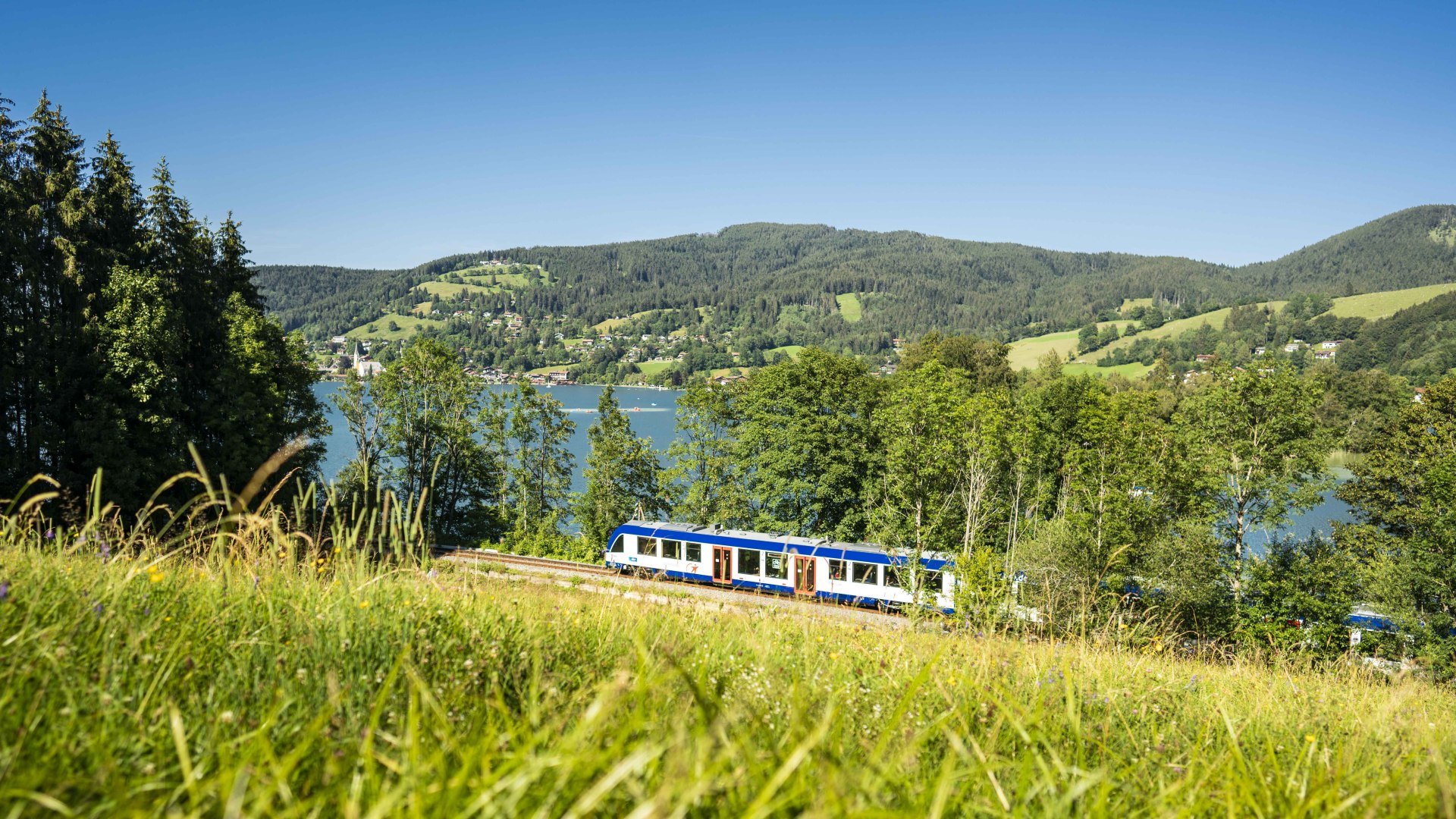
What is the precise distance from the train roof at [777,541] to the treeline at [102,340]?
10.6m

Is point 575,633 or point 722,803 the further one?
point 575,633

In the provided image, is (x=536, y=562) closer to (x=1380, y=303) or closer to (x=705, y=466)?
(x=705, y=466)

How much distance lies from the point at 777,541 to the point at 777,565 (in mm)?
792

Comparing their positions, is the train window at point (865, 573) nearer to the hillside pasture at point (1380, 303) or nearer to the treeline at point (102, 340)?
the treeline at point (102, 340)

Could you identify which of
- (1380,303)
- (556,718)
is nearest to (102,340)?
(556,718)

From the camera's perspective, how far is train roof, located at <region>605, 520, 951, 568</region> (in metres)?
18.7

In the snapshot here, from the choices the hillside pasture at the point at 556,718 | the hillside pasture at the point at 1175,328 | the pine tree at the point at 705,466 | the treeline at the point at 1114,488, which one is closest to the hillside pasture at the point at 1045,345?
the hillside pasture at the point at 1175,328

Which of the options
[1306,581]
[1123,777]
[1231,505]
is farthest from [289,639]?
[1231,505]

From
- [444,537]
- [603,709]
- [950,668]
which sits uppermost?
[603,709]

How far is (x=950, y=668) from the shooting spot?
3305 millimetres

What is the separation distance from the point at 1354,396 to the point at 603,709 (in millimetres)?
74812

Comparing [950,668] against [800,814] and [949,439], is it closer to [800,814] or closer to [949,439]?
[800,814]

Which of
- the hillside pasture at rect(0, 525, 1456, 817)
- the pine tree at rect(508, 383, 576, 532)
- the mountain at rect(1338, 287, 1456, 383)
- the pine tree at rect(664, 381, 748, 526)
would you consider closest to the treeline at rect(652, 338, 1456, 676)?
the pine tree at rect(664, 381, 748, 526)

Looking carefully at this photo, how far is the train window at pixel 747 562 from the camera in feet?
66.8
